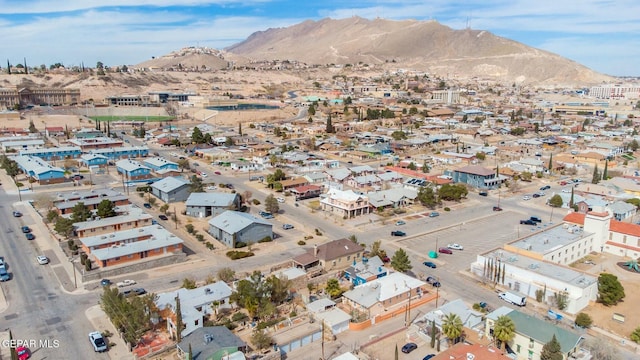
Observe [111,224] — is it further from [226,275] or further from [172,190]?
[226,275]

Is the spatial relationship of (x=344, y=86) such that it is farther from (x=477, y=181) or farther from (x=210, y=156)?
(x=477, y=181)

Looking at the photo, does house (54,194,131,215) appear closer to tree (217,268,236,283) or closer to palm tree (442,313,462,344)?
tree (217,268,236,283)

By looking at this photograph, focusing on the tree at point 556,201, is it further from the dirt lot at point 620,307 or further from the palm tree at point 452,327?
the palm tree at point 452,327

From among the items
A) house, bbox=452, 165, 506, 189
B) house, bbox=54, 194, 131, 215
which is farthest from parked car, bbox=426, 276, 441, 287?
house, bbox=54, 194, 131, 215

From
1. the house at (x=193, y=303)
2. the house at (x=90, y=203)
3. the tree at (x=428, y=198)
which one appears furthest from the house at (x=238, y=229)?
the tree at (x=428, y=198)

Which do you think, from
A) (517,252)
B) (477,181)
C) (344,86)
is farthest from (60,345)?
(344,86)
